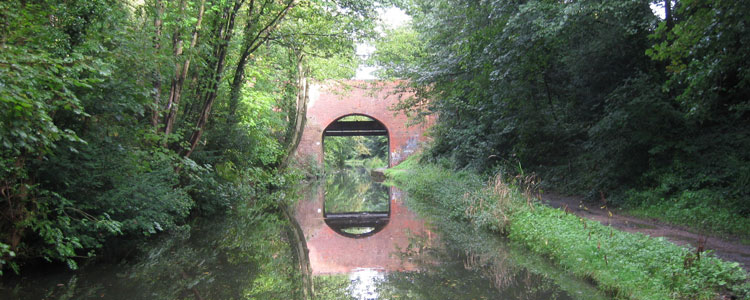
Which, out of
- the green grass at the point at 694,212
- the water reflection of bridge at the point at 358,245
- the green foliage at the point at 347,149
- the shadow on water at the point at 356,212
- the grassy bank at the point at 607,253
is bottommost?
the shadow on water at the point at 356,212

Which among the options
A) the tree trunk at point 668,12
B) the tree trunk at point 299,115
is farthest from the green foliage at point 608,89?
the tree trunk at point 299,115

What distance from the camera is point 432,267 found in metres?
6.12

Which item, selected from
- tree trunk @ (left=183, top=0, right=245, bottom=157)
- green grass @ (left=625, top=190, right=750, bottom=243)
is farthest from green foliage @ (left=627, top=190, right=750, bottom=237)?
tree trunk @ (left=183, top=0, right=245, bottom=157)

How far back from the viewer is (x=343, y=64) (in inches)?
699

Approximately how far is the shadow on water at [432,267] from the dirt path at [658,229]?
5.20 feet

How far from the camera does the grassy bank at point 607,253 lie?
402cm

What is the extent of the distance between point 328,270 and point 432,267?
1.37m

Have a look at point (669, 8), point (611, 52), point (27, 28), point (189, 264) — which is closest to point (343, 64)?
point (611, 52)

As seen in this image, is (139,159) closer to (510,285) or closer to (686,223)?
(510,285)

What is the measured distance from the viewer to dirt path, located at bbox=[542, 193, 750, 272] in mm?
5188

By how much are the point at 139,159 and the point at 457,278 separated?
4271 millimetres

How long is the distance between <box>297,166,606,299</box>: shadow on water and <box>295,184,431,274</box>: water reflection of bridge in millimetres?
12

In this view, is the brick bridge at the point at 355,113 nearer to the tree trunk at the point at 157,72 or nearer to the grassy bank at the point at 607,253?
the grassy bank at the point at 607,253

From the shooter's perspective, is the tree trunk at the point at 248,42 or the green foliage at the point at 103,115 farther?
the tree trunk at the point at 248,42
